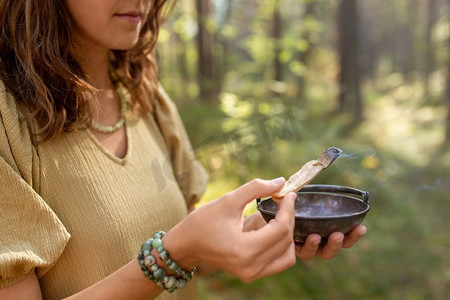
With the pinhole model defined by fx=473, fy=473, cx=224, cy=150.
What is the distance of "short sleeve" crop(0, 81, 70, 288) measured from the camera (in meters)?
1.28

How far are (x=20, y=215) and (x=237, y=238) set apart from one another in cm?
63

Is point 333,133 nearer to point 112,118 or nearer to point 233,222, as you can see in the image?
point 112,118

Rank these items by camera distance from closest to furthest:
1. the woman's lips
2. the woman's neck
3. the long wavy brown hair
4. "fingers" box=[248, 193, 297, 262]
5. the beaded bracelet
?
"fingers" box=[248, 193, 297, 262] < the beaded bracelet < the long wavy brown hair < the woman's lips < the woman's neck

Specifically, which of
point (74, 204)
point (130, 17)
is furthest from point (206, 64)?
point (74, 204)

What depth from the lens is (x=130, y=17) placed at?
1652 millimetres

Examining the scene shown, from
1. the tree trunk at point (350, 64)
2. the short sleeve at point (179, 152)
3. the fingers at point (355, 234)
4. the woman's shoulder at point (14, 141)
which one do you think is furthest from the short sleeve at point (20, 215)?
the tree trunk at point (350, 64)

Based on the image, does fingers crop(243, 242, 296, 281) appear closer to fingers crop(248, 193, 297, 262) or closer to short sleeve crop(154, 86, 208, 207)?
fingers crop(248, 193, 297, 262)

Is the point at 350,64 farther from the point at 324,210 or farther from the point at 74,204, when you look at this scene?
the point at 74,204

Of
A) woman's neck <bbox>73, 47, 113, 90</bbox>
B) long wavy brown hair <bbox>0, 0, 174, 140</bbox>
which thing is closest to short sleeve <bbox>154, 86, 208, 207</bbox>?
woman's neck <bbox>73, 47, 113, 90</bbox>

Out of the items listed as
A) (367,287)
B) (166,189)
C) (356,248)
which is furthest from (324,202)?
(356,248)

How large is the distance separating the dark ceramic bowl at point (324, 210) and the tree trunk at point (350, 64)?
9728mm

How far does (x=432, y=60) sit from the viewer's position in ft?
78.8

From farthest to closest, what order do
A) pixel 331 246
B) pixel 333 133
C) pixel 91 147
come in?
pixel 333 133
pixel 91 147
pixel 331 246

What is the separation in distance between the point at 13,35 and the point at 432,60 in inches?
1004
